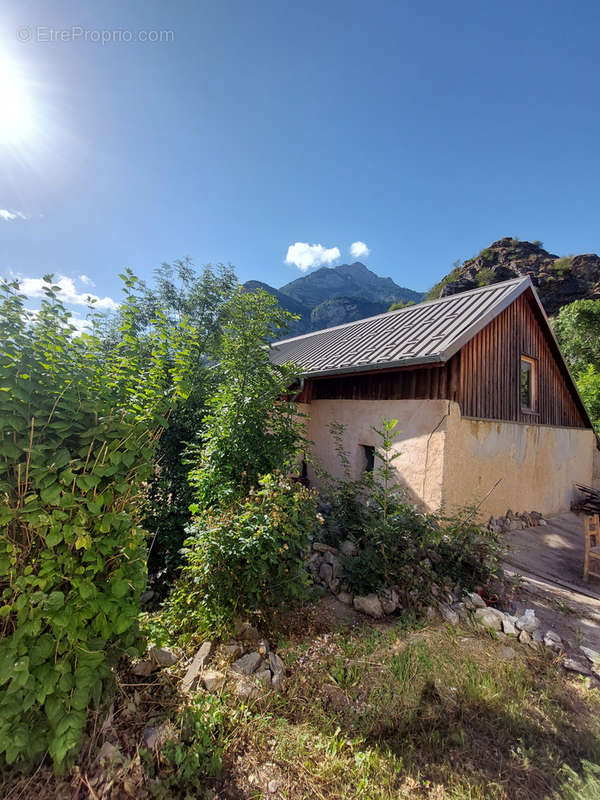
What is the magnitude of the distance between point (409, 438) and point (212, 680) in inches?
217

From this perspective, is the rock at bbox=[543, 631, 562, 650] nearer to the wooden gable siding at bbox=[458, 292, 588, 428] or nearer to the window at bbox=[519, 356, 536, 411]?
the wooden gable siding at bbox=[458, 292, 588, 428]

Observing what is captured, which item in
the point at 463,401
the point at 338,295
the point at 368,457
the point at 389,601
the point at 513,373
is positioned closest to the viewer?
the point at 389,601

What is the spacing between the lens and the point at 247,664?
2723 mm

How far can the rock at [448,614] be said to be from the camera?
366 cm

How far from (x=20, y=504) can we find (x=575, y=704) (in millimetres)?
4768

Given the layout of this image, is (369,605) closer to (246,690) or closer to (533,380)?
(246,690)

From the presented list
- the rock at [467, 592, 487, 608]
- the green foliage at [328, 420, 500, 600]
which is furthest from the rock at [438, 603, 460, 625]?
the rock at [467, 592, 487, 608]

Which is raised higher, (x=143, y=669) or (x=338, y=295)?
(x=338, y=295)

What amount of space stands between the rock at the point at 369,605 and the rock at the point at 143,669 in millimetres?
2275

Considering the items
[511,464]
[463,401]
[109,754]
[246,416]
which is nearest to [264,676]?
[109,754]

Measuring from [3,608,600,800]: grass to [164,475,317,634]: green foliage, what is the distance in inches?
Answer: 22.7

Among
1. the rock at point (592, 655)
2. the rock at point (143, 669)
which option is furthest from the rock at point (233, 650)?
the rock at point (592, 655)

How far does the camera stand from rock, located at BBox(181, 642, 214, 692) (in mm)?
2520

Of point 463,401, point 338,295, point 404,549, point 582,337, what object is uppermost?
point 338,295
